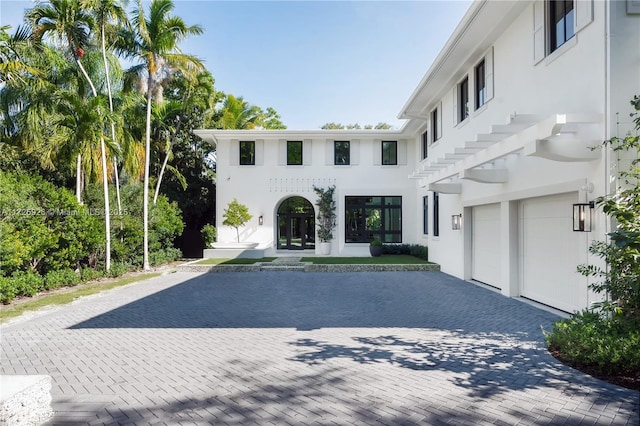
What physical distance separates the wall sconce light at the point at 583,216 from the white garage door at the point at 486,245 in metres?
3.63

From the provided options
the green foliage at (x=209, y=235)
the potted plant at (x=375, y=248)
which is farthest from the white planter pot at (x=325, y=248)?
the green foliage at (x=209, y=235)

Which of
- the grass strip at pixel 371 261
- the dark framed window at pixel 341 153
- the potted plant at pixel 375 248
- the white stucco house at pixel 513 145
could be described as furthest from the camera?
the dark framed window at pixel 341 153

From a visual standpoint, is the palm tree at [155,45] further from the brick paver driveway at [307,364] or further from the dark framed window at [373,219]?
the dark framed window at [373,219]

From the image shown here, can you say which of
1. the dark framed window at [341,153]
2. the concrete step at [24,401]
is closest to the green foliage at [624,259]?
the concrete step at [24,401]

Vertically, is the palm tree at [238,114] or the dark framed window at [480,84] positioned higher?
the palm tree at [238,114]

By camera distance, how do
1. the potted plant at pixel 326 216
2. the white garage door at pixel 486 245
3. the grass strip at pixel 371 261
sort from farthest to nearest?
1. the potted plant at pixel 326 216
2. the grass strip at pixel 371 261
3. the white garage door at pixel 486 245

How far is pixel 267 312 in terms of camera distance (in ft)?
26.0

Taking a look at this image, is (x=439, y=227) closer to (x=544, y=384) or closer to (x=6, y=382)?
(x=544, y=384)

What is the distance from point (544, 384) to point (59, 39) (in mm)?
15314

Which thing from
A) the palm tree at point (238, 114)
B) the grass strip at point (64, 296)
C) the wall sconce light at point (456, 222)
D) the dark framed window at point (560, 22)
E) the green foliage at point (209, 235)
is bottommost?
the grass strip at point (64, 296)

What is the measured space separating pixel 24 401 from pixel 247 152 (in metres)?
17.1

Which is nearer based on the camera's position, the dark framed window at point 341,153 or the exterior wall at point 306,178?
the exterior wall at point 306,178

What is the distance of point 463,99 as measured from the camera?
11.8m

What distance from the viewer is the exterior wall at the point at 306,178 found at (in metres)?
19.3
